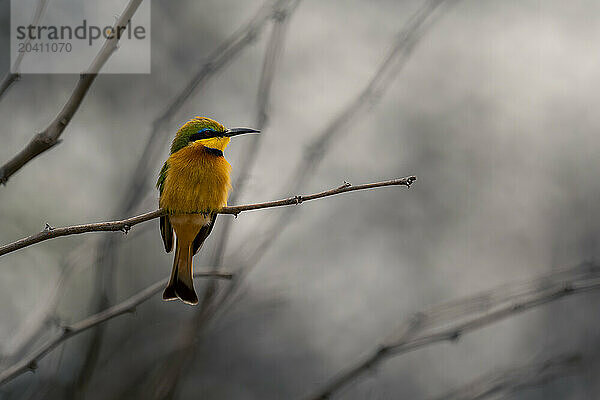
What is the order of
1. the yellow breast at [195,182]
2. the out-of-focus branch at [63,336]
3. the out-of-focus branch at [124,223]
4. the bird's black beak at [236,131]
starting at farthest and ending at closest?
the yellow breast at [195,182]
the bird's black beak at [236,131]
the out-of-focus branch at [63,336]
the out-of-focus branch at [124,223]

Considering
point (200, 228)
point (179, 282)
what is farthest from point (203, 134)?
point (179, 282)

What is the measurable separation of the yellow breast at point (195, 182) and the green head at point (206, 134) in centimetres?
3

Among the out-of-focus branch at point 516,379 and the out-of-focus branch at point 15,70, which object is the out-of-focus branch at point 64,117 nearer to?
the out-of-focus branch at point 15,70

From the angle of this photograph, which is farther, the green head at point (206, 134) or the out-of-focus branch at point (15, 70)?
the green head at point (206, 134)

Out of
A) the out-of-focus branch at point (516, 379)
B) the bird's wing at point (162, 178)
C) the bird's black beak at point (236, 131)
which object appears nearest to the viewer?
the out-of-focus branch at point (516, 379)

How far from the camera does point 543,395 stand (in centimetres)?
646

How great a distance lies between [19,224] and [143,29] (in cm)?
349

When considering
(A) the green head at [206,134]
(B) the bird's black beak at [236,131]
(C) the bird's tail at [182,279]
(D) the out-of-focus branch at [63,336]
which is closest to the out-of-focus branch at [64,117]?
(D) the out-of-focus branch at [63,336]

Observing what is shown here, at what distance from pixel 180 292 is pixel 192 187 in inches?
15.6

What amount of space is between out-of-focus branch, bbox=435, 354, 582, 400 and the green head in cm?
115

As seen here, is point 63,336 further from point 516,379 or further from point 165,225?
point 516,379

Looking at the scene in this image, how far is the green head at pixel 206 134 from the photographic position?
262 centimetres

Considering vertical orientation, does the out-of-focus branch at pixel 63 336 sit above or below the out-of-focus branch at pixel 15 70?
below

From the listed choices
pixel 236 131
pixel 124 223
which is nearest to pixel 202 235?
pixel 236 131
